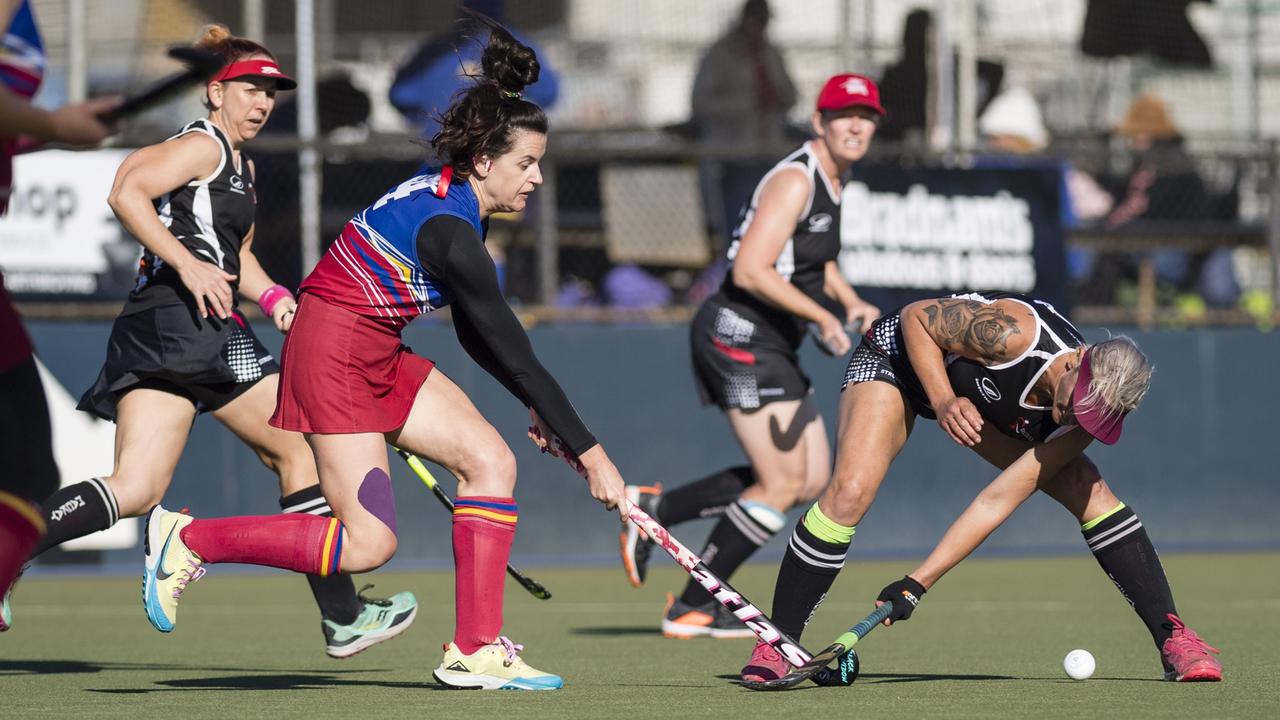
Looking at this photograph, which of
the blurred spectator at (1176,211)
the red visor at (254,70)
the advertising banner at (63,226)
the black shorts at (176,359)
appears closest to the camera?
the black shorts at (176,359)

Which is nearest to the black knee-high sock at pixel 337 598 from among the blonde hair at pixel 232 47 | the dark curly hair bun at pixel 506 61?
the blonde hair at pixel 232 47

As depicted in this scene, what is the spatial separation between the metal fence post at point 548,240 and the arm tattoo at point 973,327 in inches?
231

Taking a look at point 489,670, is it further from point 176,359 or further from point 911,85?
point 911,85

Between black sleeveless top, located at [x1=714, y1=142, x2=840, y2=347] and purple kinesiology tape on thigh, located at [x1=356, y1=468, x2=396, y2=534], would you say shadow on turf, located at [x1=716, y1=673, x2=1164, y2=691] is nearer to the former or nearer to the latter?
purple kinesiology tape on thigh, located at [x1=356, y1=468, x2=396, y2=534]

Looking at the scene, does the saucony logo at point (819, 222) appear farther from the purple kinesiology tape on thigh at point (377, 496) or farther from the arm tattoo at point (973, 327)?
the purple kinesiology tape on thigh at point (377, 496)

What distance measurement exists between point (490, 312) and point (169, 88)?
1.43 metres

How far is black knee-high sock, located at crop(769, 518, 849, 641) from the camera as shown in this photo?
5.82 meters

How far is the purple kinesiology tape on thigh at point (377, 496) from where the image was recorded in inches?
211

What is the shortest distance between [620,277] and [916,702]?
6.63 m

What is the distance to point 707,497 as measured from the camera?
8.05 m

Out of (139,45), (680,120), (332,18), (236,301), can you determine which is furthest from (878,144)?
(236,301)

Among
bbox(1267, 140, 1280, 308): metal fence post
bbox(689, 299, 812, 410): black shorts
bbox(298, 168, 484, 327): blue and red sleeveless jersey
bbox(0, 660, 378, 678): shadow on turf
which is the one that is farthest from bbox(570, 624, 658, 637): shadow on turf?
bbox(1267, 140, 1280, 308): metal fence post

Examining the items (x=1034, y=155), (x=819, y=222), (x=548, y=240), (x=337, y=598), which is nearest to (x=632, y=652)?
(x=337, y=598)

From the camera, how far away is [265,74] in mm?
6406
